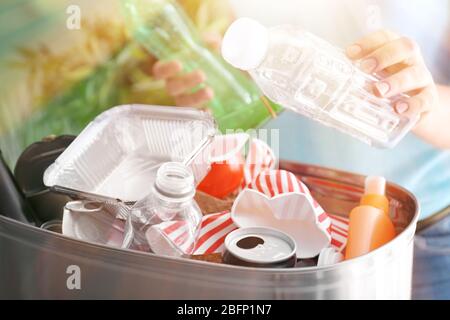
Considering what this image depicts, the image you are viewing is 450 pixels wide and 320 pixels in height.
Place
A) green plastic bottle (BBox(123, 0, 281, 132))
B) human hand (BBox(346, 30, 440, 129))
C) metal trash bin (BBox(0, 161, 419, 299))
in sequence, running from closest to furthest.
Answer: metal trash bin (BBox(0, 161, 419, 299)) < human hand (BBox(346, 30, 440, 129)) < green plastic bottle (BBox(123, 0, 281, 132))

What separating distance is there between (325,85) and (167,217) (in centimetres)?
30

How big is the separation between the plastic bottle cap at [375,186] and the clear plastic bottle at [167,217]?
0.84 ft

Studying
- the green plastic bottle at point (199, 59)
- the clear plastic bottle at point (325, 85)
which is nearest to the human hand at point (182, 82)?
the green plastic bottle at point (199, 59)

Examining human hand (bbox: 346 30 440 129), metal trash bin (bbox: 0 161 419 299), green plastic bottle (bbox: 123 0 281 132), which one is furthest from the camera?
green plastic bottle (bbox: 123 0 281 132)

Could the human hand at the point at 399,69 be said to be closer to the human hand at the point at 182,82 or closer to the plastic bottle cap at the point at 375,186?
the plastic bottle cap at the point at 375,186

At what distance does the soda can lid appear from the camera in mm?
794

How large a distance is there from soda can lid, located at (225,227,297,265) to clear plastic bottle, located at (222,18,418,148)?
22cm

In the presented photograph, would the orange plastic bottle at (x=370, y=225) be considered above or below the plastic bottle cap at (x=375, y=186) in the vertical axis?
below

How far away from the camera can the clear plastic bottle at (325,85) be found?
921 mm

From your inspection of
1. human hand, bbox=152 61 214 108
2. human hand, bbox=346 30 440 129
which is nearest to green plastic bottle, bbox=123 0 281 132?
human hand, bbox=152 61 214 108

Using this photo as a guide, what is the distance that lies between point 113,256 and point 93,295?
3.3 inches

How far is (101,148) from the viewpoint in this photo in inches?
39.4

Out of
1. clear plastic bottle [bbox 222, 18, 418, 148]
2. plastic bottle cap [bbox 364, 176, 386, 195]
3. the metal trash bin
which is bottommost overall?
the metal trash bin

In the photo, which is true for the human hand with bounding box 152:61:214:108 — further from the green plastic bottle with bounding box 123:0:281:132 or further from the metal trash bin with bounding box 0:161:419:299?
the metal trash bin with bounding box 0:161:419:299
